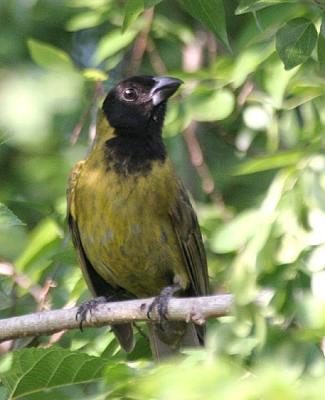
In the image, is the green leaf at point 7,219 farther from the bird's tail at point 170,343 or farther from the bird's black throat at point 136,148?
the bird's black throat at point 136,148

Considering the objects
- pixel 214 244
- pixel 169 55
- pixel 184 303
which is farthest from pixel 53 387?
pixel 169 55

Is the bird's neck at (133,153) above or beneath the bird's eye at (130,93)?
beneath

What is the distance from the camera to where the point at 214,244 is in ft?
14.3

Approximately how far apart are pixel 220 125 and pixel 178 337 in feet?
6.79

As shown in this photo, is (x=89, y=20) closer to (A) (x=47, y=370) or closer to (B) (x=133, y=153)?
(B) (x=133, y=153)

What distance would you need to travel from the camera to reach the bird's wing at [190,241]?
531 centimetres

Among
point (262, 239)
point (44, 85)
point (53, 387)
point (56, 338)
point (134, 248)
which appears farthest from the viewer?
point (44, 85)

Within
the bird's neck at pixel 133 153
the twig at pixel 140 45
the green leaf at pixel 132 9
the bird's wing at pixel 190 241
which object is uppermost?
the green leaf at pixel 132 9

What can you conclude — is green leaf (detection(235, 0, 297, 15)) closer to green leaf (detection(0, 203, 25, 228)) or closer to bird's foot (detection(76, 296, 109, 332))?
green leaf (detection(0, 203, 25, 228))

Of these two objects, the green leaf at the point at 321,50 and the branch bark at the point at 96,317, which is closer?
the green leaf at the point at 321,50

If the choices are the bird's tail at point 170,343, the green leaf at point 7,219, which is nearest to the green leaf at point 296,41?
the green leaf at point 7,219

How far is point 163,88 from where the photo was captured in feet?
18.3

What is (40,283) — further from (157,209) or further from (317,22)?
(317,22)

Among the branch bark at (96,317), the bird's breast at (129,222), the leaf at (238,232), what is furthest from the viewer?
the bird's breast at (129,222)
